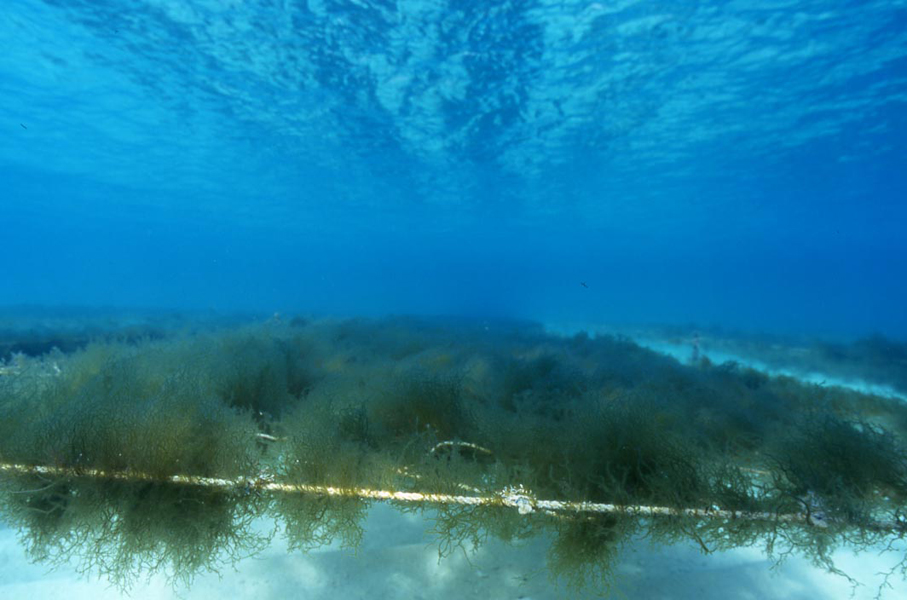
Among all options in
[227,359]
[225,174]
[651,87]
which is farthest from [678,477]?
[225,174]

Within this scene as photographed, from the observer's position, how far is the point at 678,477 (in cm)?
217

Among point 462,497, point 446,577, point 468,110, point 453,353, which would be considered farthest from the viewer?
point 468,110

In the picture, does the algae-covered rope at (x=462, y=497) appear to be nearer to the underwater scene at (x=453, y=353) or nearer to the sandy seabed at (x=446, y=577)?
the underwater scene at (x=453, y=353)

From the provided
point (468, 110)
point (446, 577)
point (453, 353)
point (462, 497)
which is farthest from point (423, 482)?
point (468, 110)

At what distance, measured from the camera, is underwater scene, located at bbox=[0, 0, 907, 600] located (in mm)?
2242

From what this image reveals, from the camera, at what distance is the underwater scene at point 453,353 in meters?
2.24

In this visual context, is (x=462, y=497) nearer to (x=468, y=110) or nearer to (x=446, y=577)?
(x=446, y=577)

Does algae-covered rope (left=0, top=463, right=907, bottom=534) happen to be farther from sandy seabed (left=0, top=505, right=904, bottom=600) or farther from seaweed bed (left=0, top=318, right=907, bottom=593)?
sandy seabed (left=0, top=505, right=904, bottom=600)

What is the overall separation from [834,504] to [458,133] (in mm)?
24642

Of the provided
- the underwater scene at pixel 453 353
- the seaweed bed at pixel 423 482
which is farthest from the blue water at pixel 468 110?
the seaweed bed at pixel 423 482

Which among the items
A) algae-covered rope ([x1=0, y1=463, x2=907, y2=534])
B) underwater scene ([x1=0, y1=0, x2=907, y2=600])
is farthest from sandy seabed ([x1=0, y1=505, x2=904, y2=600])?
algae-covered rope ([x1=0, y1=463, x2=907, y2=534])

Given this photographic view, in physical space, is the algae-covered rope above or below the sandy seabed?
above

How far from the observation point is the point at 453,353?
5.71m

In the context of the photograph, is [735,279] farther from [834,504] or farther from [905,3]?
[834,504]
